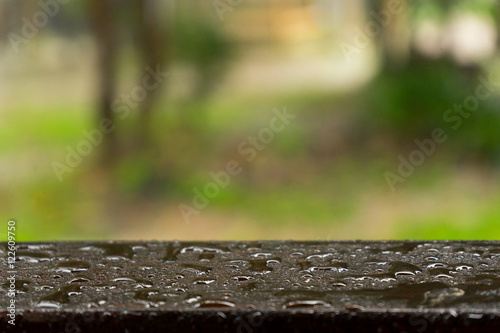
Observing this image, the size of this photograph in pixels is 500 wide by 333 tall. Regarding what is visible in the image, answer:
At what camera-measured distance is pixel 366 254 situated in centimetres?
75

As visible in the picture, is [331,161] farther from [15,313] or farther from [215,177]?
[15,313]

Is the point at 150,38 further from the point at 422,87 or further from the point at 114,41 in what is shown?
the point at 422,87

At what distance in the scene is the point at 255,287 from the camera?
641 mm

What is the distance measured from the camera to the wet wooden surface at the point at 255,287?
1.82 feet

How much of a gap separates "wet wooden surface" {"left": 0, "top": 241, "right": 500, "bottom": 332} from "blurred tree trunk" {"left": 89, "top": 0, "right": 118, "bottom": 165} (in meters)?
6.73

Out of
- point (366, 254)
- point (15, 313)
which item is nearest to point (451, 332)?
point (366, 254)

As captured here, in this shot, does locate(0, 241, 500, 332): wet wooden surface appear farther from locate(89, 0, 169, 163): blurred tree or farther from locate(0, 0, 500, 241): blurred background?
locate(89, 0, 169, 163): blurred tree

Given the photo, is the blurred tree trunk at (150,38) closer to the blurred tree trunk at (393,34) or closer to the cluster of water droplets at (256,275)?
the blurred tree trunk at (393,34)

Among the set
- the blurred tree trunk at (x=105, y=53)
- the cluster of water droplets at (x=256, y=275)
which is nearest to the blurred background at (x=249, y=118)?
the blurred tree trunk at (x=105, y=53)

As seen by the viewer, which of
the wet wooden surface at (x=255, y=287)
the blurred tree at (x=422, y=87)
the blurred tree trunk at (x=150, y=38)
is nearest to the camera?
the wet wooden surface at (x=255, y=287)

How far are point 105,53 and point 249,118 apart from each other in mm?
1901

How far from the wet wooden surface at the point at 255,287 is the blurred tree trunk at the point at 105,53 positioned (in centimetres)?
673

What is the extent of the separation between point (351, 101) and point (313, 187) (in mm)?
1075

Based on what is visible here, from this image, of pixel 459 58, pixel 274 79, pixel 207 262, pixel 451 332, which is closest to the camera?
pixel 451 332
